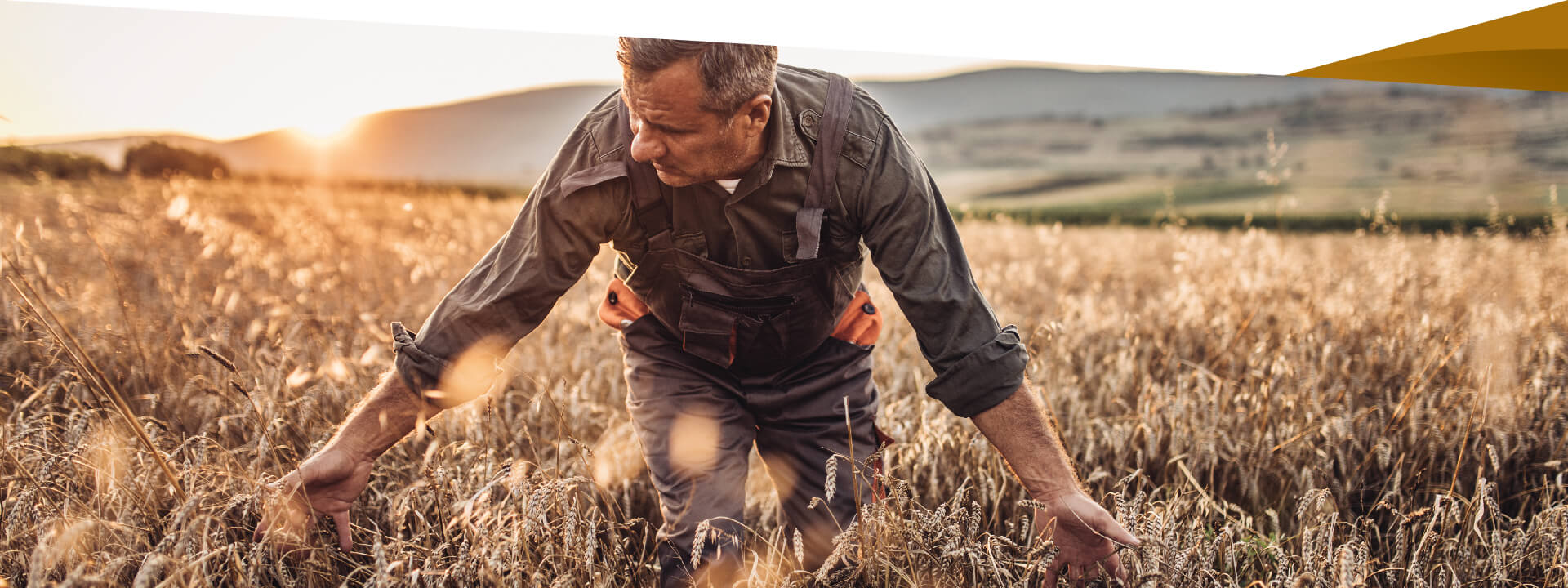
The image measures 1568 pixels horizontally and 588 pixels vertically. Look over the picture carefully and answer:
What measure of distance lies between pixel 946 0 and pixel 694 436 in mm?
2491

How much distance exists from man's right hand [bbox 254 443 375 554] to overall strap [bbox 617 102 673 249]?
0.85m

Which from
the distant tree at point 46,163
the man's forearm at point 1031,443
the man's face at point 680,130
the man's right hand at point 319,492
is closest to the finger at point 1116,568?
the man's forearm at point 1031,443

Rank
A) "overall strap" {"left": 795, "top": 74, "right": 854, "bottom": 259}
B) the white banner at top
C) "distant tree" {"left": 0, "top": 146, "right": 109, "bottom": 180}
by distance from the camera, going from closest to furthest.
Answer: "overall strap" {"left": 795, "top": 74, "right": 854, "bottom": 259}, the white banner at top, "distant tree" {"left": 0, "top": 146, "right": 109, "bottom": 180}

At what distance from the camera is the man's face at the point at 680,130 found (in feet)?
6.24

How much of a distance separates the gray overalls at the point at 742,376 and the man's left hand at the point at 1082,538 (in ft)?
1.63

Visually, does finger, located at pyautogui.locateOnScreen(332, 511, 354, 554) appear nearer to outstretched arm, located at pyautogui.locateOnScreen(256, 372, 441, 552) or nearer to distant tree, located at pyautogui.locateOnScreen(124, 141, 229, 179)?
outstretched arm, located at pyautogui.locateOnScreen(256, 372, 441, 552)

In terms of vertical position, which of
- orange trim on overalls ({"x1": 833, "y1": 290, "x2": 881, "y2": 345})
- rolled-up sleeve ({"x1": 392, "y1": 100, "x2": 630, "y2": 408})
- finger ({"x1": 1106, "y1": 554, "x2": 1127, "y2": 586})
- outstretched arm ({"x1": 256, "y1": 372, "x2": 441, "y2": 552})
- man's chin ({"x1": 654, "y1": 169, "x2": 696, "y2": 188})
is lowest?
finger ({"x1": 1106, "y1": 554, "x2": 1127, "y2": 586})

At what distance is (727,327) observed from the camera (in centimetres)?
234

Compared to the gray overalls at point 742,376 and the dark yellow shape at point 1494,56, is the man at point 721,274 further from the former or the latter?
the dark yellow shape at point 1494,56

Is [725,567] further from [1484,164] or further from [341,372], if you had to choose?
[1484,164]

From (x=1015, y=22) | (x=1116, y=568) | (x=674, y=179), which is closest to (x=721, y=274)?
(x=674, y=179)

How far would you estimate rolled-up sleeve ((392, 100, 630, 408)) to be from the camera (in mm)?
2035

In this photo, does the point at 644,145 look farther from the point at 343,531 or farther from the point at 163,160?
the point at 163,160

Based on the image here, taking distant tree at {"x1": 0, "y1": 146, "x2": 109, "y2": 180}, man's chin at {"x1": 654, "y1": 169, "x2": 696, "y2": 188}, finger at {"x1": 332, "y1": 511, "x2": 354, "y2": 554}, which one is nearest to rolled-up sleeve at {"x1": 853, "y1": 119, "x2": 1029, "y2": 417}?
man's chin at {"x1": 654, "y1": 169, "x2": 696, "y2": 188}
